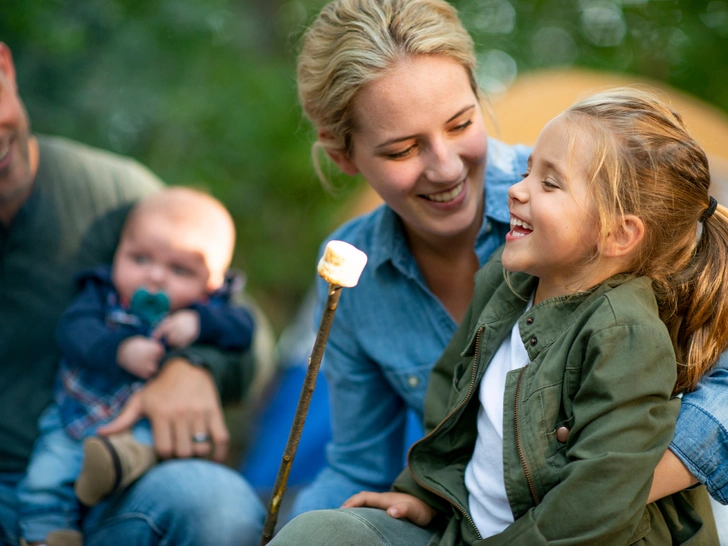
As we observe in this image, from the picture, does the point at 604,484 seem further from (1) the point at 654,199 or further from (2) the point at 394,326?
(2) the point at 394,326

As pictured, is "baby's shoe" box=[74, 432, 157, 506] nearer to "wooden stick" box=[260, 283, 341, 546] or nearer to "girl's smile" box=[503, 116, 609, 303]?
"wooden stick" box=[260, 283, 341, 546]

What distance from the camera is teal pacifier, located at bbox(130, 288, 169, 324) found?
208 cm

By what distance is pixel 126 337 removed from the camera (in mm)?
2025

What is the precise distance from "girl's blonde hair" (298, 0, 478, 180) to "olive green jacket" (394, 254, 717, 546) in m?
0.51

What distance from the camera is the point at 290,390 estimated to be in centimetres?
330

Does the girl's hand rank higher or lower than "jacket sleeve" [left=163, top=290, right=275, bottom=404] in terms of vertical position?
higher

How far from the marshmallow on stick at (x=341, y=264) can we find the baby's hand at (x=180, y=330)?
39.9 inches

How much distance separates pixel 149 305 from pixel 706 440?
4.66 feet

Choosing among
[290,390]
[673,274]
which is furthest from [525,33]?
[673,274]

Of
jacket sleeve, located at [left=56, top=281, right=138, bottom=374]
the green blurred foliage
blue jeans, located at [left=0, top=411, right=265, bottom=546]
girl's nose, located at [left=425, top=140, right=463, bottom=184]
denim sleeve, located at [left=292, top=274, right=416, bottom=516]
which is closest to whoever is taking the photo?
girl's nose, located at [left=425, top=140, right=463, bottom=184]

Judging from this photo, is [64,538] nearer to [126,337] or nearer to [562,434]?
[126,337]

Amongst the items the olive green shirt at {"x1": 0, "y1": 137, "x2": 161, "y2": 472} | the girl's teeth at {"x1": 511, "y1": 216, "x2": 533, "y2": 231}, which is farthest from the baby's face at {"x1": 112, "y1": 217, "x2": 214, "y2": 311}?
the girl's teeth at {"x1": 511, "y1": 216, "x2": 533, "y2": 231}

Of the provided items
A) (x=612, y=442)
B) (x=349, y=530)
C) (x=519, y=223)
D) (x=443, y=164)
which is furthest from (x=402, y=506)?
(x=443, y=164)

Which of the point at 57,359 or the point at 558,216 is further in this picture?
the point at 57,359
